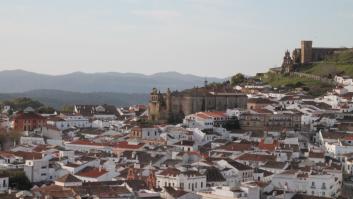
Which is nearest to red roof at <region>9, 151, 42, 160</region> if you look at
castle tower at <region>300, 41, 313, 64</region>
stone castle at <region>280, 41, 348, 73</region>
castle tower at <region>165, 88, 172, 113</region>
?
castle tower at <region>165, 88, 172, 113</region>

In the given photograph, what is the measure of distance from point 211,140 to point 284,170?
17489 mm

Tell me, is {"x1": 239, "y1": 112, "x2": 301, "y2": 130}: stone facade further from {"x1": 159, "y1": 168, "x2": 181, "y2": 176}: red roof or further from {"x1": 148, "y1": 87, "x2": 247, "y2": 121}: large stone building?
{"x1": 159, "y1": 168, "x2": 181, "y2": 176}: red roof

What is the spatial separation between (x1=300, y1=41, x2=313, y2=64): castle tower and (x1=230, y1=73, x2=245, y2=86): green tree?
1102 centimetres

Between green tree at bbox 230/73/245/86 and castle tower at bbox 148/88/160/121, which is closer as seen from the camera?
castle tower at bbox 148/88/160/121

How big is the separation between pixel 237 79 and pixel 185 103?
33773mm

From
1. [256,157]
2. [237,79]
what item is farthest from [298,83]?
[256,157]

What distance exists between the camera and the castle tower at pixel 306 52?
12444 cm

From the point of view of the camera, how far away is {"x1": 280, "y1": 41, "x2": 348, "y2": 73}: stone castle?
12150cm

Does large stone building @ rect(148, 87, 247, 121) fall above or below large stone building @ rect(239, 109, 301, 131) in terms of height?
above

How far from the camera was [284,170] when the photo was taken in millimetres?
52781

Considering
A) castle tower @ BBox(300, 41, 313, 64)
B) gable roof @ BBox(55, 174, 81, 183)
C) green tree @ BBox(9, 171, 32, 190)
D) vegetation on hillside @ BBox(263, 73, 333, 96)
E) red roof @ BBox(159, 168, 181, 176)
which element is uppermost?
castle tower @ BBox(300, 41, 313, 64)

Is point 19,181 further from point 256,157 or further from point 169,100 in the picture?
point 169,100

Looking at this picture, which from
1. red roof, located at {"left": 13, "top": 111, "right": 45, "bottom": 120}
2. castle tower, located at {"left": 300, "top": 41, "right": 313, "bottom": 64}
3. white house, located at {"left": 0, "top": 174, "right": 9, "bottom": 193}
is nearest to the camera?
white house, located at {"left": 0, "top": 174, "right": 9, "bottom": 193}

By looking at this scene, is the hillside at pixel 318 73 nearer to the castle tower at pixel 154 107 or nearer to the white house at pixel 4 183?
the castle tower at pixel 154 107
